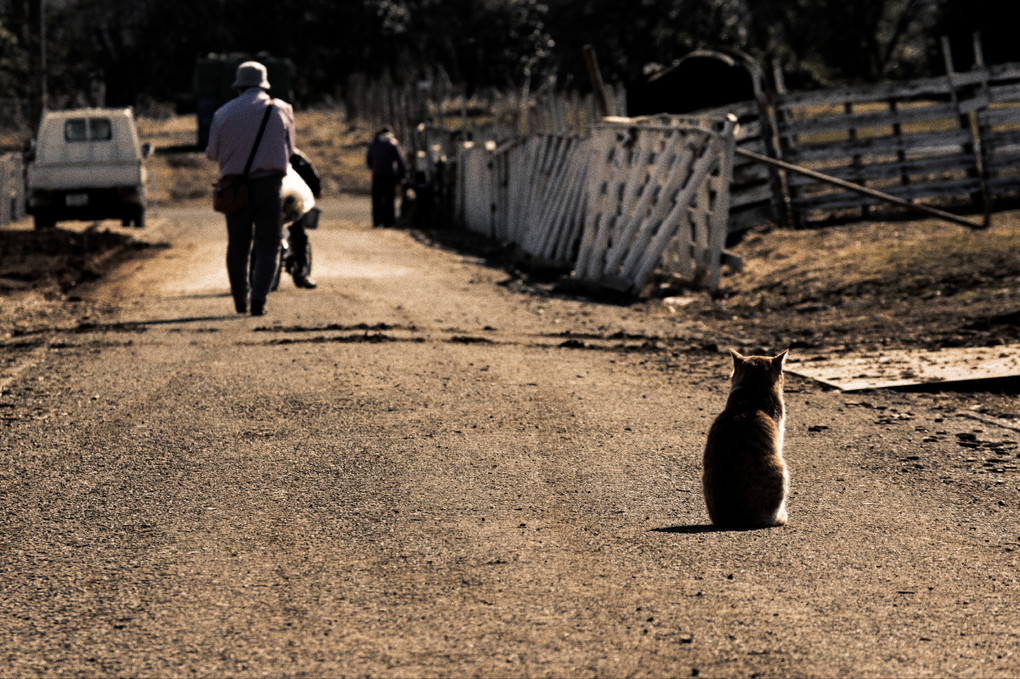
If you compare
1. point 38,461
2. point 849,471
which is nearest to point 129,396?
point 38,461

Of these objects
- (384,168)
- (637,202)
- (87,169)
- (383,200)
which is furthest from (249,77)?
(383,200)

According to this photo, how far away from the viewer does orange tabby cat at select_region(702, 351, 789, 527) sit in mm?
5250

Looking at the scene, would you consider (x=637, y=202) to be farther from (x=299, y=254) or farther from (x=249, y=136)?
(x=249, y=136)

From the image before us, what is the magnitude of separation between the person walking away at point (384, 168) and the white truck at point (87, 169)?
406 cm

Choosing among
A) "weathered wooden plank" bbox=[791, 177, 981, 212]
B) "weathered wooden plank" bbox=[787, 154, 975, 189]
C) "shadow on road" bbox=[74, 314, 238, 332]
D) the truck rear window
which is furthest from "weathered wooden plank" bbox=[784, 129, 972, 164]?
the truck rear window

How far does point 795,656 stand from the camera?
4.02 m

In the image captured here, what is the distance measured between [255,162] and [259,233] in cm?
66

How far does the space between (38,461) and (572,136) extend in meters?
11.9

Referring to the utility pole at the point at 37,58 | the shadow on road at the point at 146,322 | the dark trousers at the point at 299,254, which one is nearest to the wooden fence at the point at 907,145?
the dark trousers at the point at 299,254

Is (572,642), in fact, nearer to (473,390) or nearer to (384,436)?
(384,436)

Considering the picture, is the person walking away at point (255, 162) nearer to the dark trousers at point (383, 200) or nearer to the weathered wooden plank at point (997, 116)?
the weathered wooden plank at point (997, 116)

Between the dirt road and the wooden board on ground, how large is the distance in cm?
33

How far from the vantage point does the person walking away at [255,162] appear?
11172mm

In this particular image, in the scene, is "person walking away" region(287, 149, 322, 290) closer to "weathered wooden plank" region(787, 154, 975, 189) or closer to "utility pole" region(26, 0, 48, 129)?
"weathered wooden plank" region(787, 154, 975, 189)
